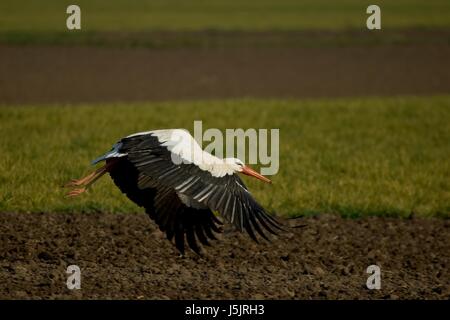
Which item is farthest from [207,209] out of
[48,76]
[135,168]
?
[48,76]

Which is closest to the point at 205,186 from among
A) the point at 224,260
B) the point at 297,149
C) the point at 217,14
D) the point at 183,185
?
the point at 183,185

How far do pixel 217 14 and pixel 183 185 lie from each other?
32.7m

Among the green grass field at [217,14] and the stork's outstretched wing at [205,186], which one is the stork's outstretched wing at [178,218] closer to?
the stork's outstretched wing at [205,186]

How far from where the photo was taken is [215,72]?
24.7 m

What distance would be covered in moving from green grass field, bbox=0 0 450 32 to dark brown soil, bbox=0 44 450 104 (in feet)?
17.7

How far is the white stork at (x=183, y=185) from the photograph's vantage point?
7637 millimetres

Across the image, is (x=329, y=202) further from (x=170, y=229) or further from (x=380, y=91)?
(x=380, y=91)

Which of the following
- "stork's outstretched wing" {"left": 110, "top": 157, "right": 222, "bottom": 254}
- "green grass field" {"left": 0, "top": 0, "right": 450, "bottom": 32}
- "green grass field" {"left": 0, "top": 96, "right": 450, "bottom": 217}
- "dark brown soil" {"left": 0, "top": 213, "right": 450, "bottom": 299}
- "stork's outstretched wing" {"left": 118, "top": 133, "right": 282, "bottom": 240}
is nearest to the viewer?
"stork's outstretched wing" {"left": 118, "top": 133, "right": 282, "bottom": 240}

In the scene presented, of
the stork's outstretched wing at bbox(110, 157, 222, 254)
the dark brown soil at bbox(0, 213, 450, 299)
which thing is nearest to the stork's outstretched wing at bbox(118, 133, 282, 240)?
the stork's outstretched wing at bbox(110, 157, 222, 254)

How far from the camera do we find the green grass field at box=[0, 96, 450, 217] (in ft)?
37.2

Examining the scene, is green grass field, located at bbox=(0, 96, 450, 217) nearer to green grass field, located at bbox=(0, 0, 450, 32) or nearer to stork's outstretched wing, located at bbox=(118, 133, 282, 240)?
stork's outstretched wing, located at bbox=(118, 133, 282, 240)

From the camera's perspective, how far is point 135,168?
29.1 ft

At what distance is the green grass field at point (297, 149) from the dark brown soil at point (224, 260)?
0.62m

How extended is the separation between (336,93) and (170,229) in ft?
46.4
